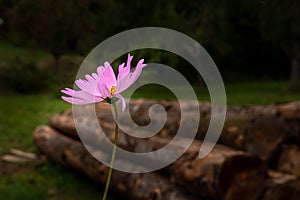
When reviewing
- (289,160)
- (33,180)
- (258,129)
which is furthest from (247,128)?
(33,180)

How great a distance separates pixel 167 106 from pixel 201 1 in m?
16.0

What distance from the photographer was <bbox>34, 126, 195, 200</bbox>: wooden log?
480 centimetres

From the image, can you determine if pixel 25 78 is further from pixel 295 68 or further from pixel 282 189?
pixel 282 189

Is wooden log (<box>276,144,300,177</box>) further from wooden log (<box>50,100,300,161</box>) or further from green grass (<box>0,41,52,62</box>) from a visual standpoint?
green grass (<box>0,41,52,62</box>)

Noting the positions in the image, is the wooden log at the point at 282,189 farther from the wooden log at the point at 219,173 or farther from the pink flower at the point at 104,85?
the pink flower at the point at 104,85

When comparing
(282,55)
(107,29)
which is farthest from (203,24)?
(282,55)

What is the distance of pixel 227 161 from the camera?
13.7 ft

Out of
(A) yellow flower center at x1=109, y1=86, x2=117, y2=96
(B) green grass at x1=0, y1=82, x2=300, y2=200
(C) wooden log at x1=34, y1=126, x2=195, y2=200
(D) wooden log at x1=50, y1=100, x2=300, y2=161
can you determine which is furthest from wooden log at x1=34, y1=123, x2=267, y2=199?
(A) yellow flower center at x1=109, y1=86, x2=117, y2=96

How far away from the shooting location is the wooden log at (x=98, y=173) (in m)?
4.80

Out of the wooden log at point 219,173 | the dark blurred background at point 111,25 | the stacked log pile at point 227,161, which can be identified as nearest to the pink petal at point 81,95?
the stacked log pile at point 227,161

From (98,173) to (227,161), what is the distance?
216 cm

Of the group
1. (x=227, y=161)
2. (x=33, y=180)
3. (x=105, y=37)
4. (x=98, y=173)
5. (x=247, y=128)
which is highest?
(x=105, y=37)

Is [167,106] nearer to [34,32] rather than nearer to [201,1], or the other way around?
[34,32]

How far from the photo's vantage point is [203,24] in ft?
58.9
